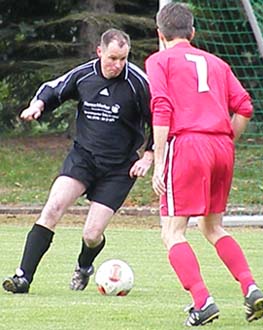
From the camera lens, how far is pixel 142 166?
9.38 m

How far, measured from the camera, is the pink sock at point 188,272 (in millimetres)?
7816

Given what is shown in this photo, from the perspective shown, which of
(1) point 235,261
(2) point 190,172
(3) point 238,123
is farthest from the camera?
(3) point 238,123

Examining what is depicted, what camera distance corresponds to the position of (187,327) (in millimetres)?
7836

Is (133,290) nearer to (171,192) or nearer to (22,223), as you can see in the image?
(171,192)

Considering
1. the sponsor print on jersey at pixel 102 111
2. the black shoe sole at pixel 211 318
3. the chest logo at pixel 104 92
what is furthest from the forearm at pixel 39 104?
the black shoe sole at pixel 211 318

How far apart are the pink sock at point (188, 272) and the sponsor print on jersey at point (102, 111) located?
1992 mm

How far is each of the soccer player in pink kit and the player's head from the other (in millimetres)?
1388

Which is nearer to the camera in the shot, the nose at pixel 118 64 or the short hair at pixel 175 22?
the short hair at pixel 175 22

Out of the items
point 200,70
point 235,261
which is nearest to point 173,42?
point 200,70

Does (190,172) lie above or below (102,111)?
above

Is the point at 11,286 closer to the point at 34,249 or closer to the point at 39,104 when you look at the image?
the point at 34,249

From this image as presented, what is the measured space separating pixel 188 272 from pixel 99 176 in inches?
84.6

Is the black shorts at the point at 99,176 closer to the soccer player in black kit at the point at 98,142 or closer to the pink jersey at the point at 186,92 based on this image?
the soccer player in black kit at the point at 98,142

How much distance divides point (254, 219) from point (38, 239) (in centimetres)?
796
